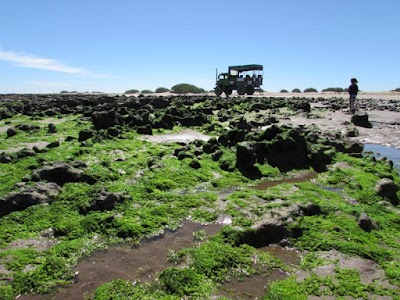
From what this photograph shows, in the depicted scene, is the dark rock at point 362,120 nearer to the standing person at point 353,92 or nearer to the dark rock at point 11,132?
the standing person at point 353,92

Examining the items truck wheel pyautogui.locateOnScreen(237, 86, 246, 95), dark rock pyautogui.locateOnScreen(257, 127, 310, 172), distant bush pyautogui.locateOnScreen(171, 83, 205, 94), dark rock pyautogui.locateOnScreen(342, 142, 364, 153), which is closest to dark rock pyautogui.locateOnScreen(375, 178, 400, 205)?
dark rock pyautogui.locateOnScreen(257, 127, 310, 172)

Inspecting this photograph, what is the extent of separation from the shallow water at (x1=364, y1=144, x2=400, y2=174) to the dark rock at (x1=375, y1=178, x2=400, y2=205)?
3.06 metres

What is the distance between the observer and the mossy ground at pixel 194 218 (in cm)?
460

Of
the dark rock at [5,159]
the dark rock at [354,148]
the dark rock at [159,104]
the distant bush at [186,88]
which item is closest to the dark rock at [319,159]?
the dark rock at [354,148]

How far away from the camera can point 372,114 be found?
72.4ft

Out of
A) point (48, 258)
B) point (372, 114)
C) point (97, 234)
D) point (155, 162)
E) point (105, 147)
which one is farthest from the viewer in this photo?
point (372, 114)

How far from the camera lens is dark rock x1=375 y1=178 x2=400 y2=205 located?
25.5 ft

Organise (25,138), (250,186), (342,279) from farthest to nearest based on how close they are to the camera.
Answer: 1. (25,138)
2. (250,186)
3. (342,279)

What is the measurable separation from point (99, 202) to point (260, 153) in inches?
209

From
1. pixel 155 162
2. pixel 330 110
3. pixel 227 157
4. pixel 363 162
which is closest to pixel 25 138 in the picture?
pixel 155 162

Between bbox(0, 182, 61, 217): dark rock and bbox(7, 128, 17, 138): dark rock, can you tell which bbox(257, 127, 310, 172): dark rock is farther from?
bbox(7, 128, 17, 138): dark rock

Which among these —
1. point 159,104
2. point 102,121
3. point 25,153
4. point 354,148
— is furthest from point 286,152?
point 159,104

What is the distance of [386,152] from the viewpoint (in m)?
12.4

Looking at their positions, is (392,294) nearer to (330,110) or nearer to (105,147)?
(105,147)
